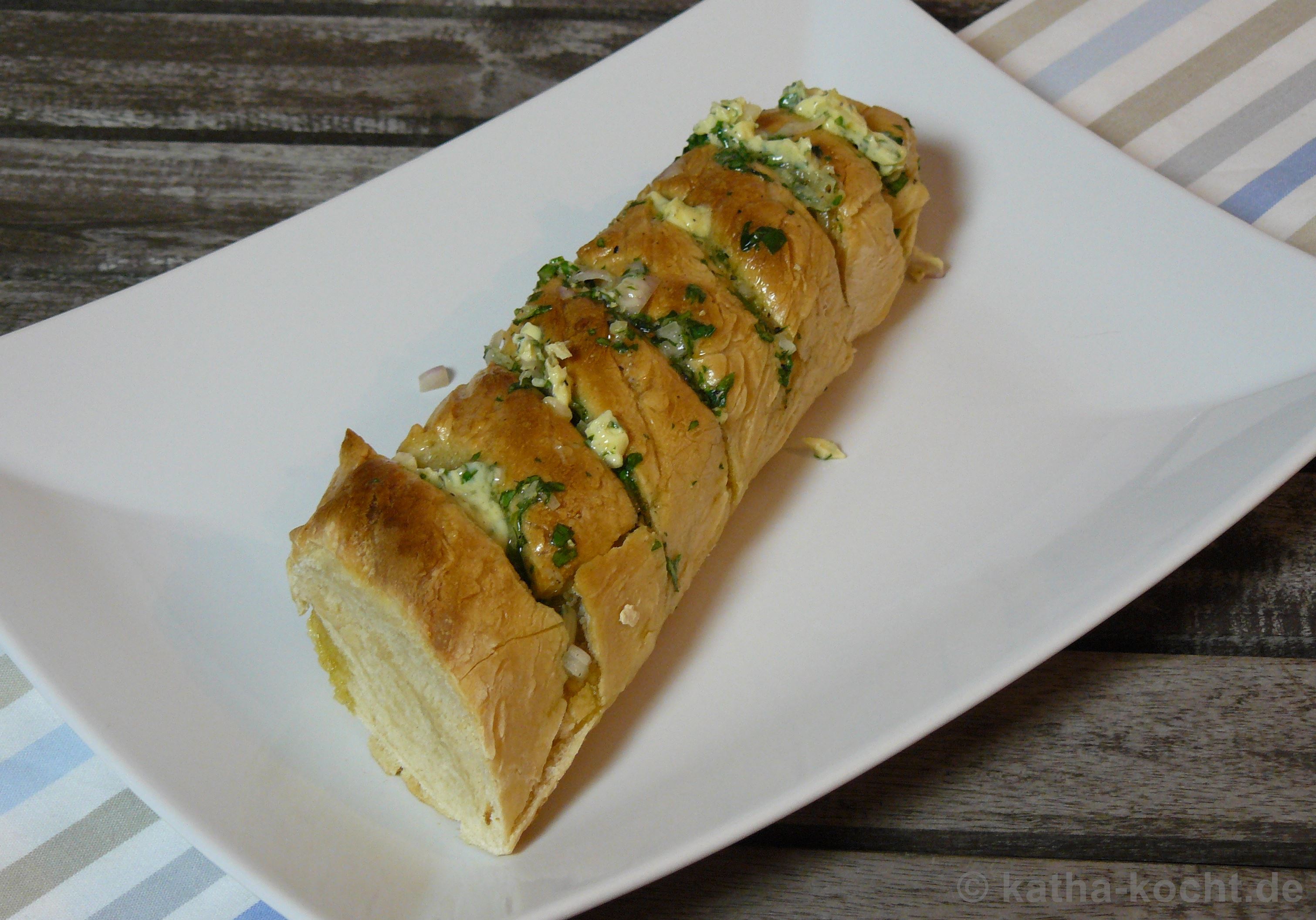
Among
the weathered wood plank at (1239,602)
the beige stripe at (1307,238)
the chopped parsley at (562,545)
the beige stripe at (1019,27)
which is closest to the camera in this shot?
the chopped parsley at (562,545)

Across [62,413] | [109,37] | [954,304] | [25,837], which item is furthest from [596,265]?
[109,37]

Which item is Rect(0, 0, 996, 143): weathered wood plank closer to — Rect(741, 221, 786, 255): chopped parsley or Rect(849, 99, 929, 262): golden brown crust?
Rect(849, 99, 929, 262): golden brown crust

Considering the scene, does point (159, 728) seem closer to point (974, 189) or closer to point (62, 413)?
point (62, 413)

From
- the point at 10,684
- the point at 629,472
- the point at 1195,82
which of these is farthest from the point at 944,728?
the point at 1195,82

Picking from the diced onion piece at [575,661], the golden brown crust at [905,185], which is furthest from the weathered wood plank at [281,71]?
the diced onion piece at [575,661]

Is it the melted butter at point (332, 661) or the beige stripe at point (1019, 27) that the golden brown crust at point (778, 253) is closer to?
the melted butter at point (332, 661)

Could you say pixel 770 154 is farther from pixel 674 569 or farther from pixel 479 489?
pixel 479 489

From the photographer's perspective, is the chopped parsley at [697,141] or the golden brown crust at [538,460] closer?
the golden brown crust at [538,460]
